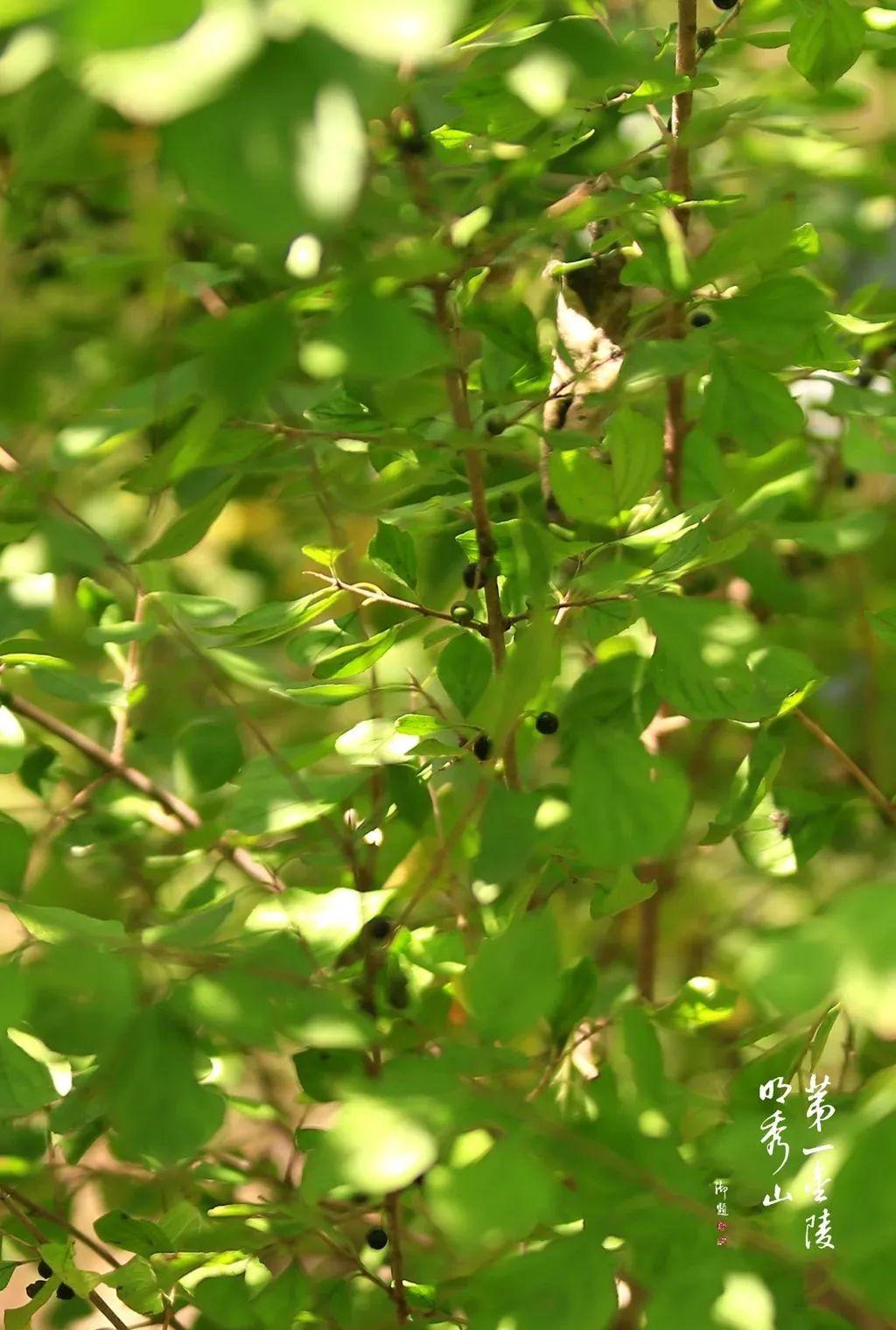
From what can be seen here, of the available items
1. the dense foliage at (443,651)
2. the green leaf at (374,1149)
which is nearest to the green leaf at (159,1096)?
the dense foliage at (443,651)

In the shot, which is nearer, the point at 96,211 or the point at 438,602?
the point at 438,602

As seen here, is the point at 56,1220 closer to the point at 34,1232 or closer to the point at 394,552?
the point at 34,1232

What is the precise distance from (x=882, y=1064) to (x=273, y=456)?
0.40m

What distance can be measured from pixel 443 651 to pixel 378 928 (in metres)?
0.10

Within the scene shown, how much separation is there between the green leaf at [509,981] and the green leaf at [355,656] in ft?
0.47

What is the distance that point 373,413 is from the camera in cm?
46

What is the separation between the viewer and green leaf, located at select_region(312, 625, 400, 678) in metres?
0.46

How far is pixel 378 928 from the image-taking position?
477 mm

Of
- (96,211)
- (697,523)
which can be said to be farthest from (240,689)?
(697,523)

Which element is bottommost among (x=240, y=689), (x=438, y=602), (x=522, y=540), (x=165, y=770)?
(x=240, y=689)

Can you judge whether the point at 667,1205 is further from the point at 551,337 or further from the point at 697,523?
the point at 551,337

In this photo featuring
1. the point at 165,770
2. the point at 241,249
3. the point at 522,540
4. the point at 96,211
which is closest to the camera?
the point at 522,540

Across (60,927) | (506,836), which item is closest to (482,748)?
Answer: (506,836)

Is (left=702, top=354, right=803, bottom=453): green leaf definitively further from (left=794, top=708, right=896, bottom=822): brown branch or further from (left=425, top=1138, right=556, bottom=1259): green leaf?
(left=425, top=1138, right=556, bottom=1259): green leaf
